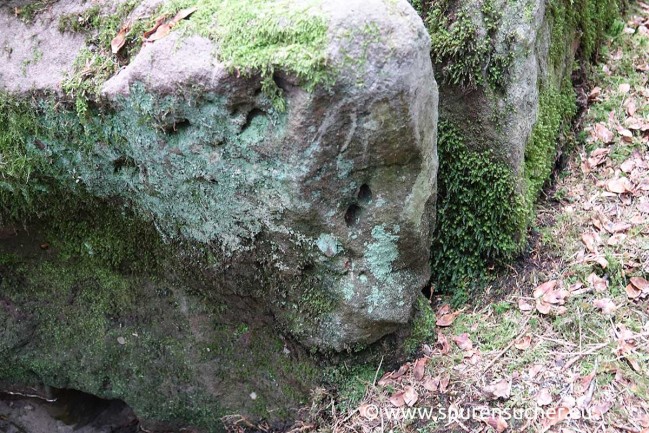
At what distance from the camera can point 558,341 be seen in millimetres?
3121

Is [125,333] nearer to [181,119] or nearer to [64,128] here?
[64,128]

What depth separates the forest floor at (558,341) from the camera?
9.39ft

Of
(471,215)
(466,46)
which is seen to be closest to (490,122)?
(466,46)

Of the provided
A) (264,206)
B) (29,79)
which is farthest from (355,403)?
(29,79)

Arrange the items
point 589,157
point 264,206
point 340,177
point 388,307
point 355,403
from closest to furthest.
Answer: point 340,177, point 264,206, point 388,307, point 355,403, point 589,157

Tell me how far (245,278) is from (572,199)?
2.26 m

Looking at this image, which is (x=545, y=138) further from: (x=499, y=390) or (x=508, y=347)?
(x=499, y=390)

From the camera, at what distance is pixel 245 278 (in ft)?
10.8

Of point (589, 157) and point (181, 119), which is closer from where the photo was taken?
point (181, 119)

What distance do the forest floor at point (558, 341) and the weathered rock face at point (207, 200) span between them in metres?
0.39

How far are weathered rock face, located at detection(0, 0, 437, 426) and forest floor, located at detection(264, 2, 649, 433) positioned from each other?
15.5 inches

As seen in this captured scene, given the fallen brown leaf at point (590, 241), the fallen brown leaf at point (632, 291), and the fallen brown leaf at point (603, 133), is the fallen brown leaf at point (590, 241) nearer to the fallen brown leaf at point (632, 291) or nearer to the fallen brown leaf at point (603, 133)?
the fallen brown leaf at point (632, 291)

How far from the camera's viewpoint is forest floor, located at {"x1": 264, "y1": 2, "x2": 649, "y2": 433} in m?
2.86
